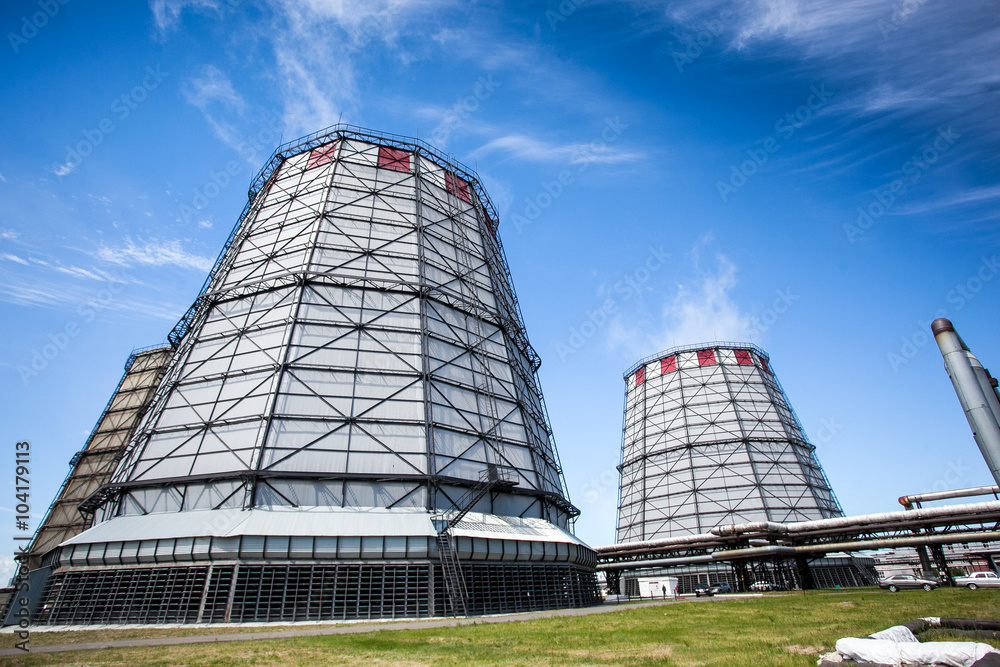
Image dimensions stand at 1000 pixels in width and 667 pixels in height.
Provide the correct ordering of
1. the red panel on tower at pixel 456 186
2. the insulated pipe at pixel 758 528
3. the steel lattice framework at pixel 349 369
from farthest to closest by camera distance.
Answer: the red panel on tower at pixel 456 186
the insulated pipe at pixel 758 528
the steel lattice framework at pixel 349 369

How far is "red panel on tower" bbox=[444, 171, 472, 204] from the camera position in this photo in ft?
118

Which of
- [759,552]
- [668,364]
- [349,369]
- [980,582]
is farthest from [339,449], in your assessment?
[668,364]

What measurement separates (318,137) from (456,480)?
89.8ft

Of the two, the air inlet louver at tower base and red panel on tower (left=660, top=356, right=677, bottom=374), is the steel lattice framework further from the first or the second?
red panel on tower (left=660, top=356, right=677, bottom=374)

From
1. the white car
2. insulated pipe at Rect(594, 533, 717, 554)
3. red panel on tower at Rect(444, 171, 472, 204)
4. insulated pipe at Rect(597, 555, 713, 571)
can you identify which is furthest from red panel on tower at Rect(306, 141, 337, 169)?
the white car

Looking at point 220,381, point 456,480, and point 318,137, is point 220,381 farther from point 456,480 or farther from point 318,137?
point 318,137

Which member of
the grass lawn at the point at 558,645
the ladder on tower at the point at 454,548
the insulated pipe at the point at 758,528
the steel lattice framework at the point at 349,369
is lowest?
the grass lawn at the point at 558,645

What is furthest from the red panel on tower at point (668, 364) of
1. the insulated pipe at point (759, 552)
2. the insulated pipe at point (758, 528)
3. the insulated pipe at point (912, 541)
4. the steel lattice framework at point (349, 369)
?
the steel lattice framework at point (349, 369)

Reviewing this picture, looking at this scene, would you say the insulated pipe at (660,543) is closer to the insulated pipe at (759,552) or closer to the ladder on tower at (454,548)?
the insulated pipe at (759,552)

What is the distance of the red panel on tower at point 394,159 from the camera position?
3381cm

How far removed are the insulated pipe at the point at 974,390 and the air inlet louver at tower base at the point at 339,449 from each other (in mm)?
16166

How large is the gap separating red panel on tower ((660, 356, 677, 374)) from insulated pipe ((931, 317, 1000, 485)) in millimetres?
52499

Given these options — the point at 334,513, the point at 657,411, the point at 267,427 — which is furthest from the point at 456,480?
the point at 657,411

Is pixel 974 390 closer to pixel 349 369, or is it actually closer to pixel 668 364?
pixel 349 369
